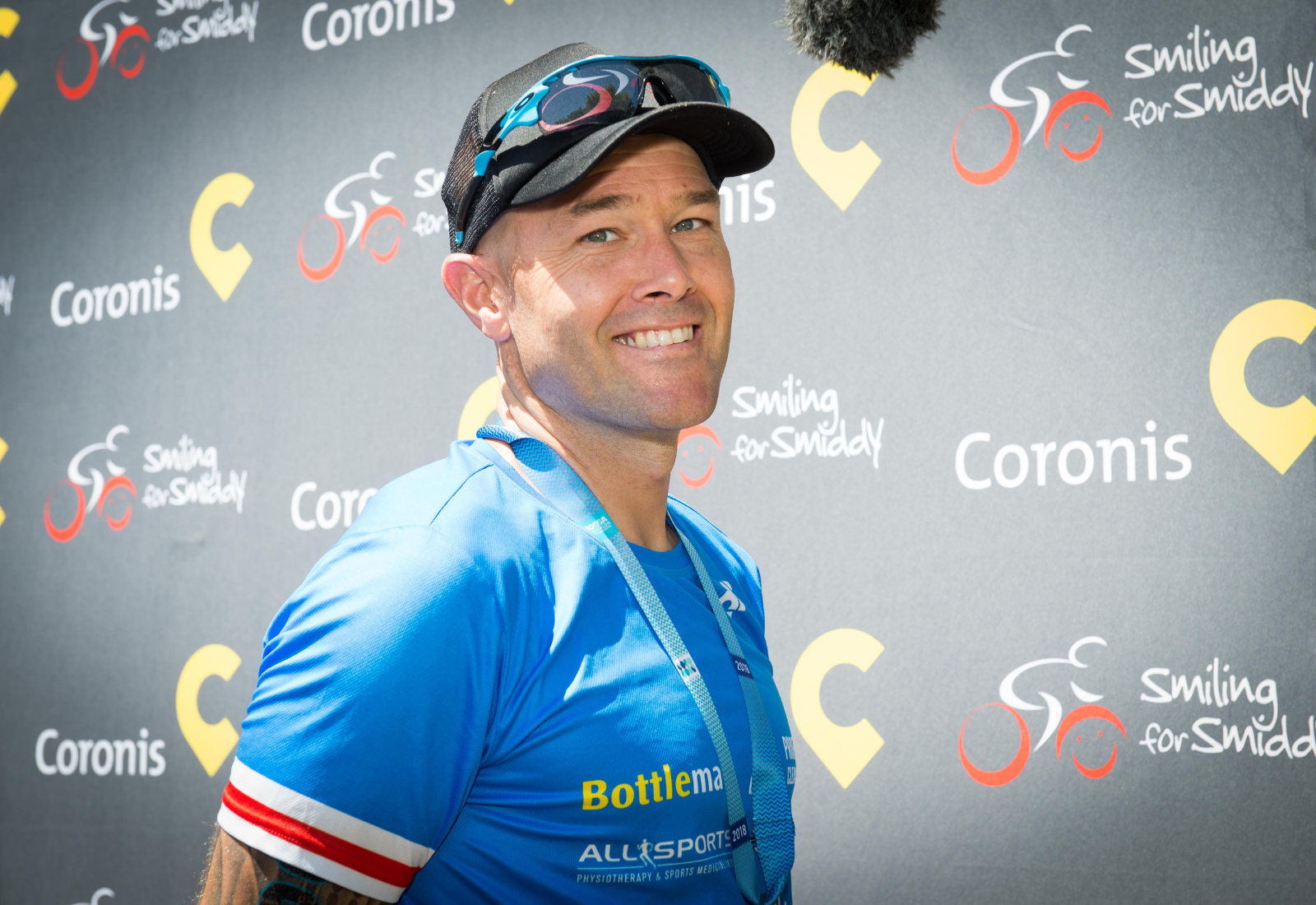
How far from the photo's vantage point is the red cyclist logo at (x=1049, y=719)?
1612 mm

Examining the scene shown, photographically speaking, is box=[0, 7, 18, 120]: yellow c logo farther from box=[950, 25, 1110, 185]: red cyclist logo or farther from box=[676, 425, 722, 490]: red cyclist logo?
box=[950, 25, 1110, 185]: red cyclist logo

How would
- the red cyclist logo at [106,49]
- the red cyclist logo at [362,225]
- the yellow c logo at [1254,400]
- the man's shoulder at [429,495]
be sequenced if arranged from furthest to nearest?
the red cyclist logo at [106,49] → the red cyclist logo at [362,225] → the yellow c logo at [1254,400] → the man's shoulder at [429,495]

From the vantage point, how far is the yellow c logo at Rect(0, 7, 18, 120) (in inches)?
101

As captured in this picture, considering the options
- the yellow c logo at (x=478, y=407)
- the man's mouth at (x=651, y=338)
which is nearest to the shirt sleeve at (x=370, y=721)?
the man's mouth at (x=651, y=338)

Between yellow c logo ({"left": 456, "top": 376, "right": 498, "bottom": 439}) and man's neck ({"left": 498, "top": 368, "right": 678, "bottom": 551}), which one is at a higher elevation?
yellow c logo ({"left": 456, "top": 376, "right": 498, "bottom": 439})

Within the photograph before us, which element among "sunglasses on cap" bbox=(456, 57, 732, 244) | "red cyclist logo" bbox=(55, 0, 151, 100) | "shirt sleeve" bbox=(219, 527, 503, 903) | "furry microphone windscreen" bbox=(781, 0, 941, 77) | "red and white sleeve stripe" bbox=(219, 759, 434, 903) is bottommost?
"red and white sleeve stripe" bbox=(219, 759, 434, 903)

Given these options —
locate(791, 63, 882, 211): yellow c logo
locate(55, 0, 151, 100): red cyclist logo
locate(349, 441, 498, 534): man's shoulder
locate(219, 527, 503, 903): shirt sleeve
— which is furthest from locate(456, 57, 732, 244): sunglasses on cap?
locate(55, 0, 151, 100): red cyclist logo

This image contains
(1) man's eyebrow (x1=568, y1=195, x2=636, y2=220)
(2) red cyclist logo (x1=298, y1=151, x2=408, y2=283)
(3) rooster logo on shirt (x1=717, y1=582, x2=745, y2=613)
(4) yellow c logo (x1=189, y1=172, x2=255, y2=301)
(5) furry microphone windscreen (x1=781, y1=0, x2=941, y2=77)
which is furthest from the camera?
(4) yellow c logo (x1=189, y1=172, x2=255, y2=301)

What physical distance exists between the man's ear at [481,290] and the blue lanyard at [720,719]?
11cm

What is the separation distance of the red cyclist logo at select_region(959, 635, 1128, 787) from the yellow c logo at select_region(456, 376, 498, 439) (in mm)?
1089

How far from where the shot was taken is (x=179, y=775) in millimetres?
2232

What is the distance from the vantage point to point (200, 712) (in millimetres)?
2221

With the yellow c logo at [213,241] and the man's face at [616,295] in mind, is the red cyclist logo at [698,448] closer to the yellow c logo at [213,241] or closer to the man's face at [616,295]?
the man's face at [616,295]

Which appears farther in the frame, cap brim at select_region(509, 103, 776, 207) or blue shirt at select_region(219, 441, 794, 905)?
cap brim at select_region(509, 103, 776, 207)
